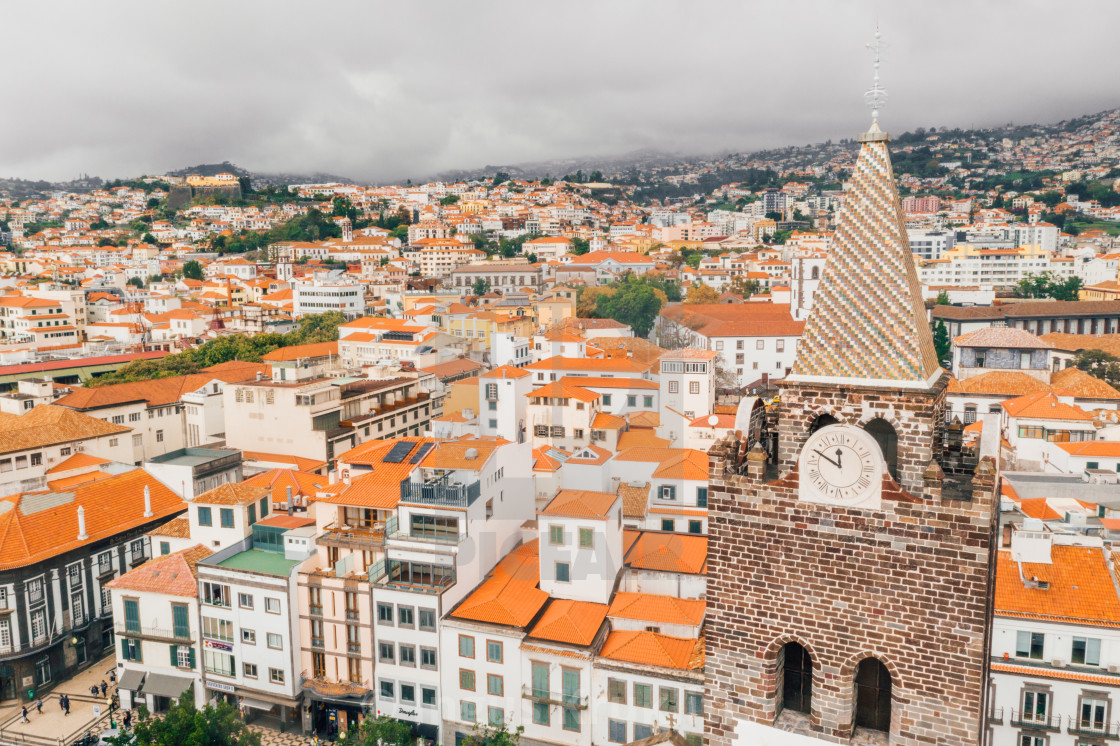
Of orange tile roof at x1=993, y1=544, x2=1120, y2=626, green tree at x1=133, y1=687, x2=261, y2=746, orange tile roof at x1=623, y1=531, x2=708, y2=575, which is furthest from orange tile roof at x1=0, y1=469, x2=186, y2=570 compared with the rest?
orange tile roof at x1=993, y1=544, x2=1120, y2=626

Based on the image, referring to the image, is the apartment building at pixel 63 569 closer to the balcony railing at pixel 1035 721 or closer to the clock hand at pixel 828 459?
the clock hand at pixel 828 459

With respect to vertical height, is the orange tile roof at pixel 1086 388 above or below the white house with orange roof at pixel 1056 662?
above

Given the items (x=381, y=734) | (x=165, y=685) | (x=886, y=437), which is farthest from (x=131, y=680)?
(x=886, y=437)

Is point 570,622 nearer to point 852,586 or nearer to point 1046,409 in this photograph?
point 852,586

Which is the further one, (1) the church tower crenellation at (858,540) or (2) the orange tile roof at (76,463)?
(2) the orange tile roof at (76,463)

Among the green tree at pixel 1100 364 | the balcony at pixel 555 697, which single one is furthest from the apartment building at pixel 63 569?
the green tree at pixel 1100 364

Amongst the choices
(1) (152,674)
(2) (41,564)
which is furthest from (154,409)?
(1) (152,674)
